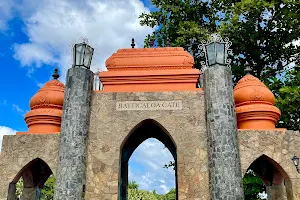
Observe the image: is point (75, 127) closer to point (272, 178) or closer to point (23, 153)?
point (23, 153)

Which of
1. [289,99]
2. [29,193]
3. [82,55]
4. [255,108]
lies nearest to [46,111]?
[82,55]

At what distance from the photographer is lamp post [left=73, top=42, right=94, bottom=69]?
7.75m

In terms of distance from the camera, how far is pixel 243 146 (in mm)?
7227

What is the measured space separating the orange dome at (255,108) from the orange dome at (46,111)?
417 centimetres

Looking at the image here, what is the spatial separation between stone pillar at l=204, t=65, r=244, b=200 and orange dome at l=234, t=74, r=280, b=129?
29.2 inches

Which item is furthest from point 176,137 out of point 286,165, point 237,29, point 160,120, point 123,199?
point 237,29

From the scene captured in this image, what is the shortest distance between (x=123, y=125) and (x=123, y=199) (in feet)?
9.10

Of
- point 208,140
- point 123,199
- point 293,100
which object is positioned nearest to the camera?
point 208,140

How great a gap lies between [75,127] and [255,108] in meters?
3.96

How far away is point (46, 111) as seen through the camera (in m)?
7.99

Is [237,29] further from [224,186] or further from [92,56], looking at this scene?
[224,186]

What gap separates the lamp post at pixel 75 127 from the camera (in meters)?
6.83

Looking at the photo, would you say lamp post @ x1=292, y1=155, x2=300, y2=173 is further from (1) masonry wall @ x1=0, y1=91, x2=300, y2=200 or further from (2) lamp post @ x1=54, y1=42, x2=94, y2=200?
(2) lamp post @ x1=54, y1=42, x2=94, y2=200

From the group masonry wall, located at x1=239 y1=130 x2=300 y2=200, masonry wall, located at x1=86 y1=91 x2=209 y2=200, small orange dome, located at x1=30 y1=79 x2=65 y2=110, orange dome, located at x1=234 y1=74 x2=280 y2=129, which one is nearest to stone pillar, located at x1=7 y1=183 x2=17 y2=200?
masonry wall, located at x1=86 y1=91 x2=209 y2=200
